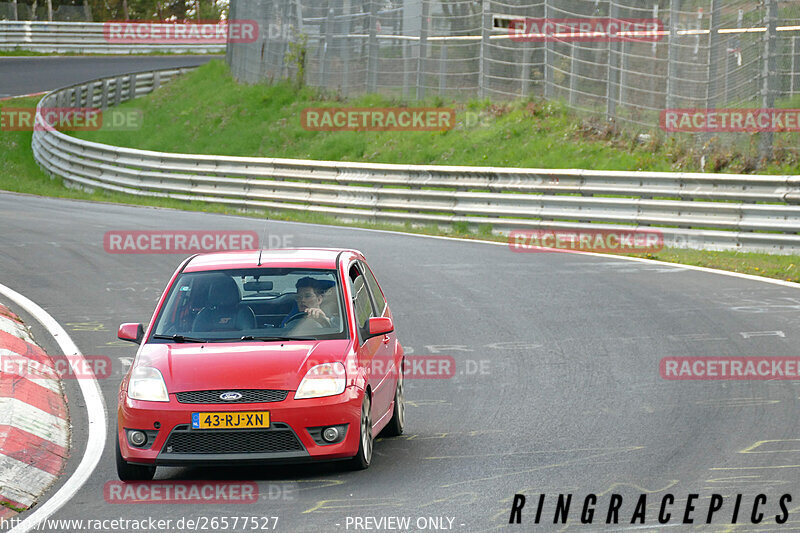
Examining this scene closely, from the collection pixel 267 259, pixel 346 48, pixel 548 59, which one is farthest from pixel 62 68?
pixel 267 259

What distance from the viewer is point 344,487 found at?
714 centimetres

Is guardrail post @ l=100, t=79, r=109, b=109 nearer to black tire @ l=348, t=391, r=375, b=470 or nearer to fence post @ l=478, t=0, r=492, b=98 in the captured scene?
fence post @ l=478, t=0, r=492, b=98

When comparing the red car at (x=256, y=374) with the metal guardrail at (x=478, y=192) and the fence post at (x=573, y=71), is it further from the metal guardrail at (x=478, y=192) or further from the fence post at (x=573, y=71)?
the fence post at (x=573, y=71)

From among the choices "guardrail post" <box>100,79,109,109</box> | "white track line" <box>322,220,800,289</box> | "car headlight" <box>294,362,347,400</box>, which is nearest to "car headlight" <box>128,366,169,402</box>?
"car headlight" <box>294,362,347,400</box>

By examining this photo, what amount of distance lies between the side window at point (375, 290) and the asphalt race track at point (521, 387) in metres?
0.89

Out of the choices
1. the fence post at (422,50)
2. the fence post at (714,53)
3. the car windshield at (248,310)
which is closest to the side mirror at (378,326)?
the car windshield at (248,310)

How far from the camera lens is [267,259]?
28.5 ft

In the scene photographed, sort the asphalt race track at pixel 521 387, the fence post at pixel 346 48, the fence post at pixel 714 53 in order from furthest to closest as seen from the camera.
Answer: the fence post at pixel 346 48 < the fence post at pixel 714 53 < the asphalt race track at pixel 521 387

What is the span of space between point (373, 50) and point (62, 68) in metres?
22.4

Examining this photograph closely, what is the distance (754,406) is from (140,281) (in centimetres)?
899

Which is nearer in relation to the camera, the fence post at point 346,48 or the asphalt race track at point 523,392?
the asphalt race track at point 523,392

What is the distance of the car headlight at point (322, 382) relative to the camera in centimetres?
730

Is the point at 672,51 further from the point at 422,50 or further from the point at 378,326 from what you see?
the point at 378,326

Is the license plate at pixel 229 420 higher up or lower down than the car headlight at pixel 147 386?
lower down
